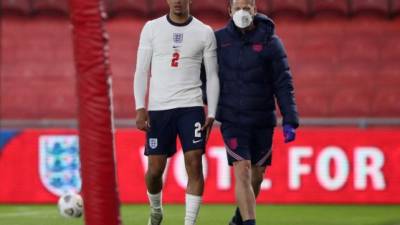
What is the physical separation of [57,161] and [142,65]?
5376 millimetres

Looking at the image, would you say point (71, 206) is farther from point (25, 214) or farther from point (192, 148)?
point (25, 214)

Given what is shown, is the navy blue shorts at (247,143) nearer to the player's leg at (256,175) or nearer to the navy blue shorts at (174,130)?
the player's leg at (256,175)

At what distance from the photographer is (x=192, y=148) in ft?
25.5

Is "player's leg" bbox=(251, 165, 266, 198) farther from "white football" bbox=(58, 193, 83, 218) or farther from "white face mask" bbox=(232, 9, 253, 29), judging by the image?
"white football" bbox=(58, 193, 83, 218)

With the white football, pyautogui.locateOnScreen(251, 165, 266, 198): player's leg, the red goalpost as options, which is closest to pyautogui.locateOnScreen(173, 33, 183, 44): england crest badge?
pyautogui.locateOnScreen(251, 165, 266, 198): player's leg

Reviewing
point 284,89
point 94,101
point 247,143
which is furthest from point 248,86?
point 94,101

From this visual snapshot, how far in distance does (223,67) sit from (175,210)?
4.03 metres

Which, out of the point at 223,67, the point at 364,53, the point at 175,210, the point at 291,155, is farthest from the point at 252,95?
the point at 364,53

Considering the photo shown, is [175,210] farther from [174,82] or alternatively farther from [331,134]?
[174,82]

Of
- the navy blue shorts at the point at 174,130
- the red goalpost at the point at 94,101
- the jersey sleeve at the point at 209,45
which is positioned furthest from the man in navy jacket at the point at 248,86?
the red goalpost at the point at 94,101

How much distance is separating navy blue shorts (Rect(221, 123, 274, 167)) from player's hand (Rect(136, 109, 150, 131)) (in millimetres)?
615

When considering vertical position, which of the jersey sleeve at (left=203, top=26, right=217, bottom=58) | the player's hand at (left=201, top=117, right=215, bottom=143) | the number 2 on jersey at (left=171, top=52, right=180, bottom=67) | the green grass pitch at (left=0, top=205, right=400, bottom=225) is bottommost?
the green grass pitch at (left=0, top=205, right=400, bottom=225)

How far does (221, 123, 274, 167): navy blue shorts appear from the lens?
25.9 ft

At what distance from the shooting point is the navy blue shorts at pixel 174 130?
7758 millimetres
